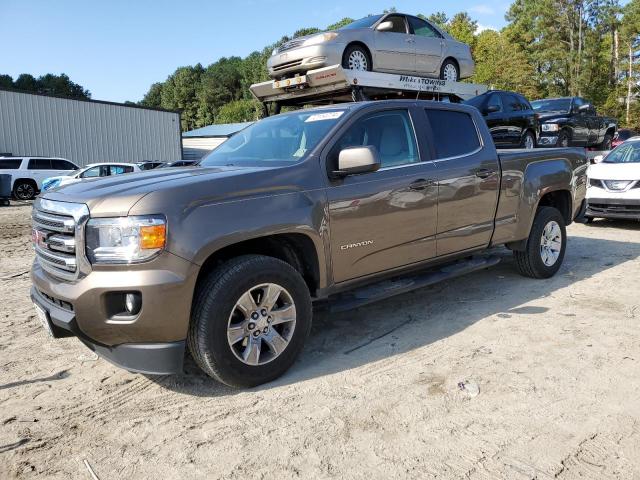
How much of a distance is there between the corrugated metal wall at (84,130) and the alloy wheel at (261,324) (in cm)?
2768

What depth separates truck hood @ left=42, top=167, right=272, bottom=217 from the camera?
2.94 m

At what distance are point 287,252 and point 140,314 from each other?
3.74 ft

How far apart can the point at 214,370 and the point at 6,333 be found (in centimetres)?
245

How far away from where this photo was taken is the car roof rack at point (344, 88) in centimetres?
763

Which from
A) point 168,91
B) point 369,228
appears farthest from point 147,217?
point 168,91

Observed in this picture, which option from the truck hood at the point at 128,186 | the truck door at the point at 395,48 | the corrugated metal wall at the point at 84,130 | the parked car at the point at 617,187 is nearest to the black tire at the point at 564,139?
the parked car at the point at 617,187

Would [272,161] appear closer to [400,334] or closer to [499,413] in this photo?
[400,334]

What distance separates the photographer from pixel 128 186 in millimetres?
3166

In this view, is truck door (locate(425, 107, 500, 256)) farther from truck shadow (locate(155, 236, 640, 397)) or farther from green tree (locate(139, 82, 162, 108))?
green tree (locate(139, 82, 162, 108))

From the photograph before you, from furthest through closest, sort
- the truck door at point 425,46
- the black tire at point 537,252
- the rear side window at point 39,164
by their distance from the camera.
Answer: the rear side window at point 39,164 → the truck door at point 425,46 → the black tire at point 537,252

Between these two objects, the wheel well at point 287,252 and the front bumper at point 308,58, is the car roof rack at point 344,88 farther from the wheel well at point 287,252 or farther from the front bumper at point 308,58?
the wheel well at point 287,252

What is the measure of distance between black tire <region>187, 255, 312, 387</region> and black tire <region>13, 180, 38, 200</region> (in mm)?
19999

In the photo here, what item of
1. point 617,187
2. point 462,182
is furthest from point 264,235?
point 617,187

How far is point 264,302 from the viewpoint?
10.8 feet
